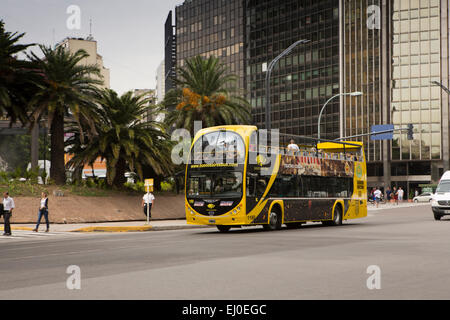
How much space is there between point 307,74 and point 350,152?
7555 cm

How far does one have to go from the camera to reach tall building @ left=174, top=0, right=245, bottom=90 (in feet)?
378

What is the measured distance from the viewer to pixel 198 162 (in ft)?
77.6

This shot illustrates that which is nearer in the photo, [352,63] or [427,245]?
[427,245]

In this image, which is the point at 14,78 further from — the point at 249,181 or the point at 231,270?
the point at 231,270

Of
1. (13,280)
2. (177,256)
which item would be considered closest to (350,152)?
(177,256)

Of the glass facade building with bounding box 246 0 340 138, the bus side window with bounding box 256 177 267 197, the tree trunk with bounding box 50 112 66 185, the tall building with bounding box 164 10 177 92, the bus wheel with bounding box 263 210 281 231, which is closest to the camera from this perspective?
the bus side window with bounding box 256 177 267 197

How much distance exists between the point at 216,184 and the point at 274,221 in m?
3.17

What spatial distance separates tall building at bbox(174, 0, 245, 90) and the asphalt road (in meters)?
96.3

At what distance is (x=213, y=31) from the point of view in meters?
121

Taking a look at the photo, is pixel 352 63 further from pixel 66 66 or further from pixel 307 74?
pixel 66 66

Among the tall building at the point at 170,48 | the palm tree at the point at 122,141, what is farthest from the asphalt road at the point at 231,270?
the tall building at the point at 170,48

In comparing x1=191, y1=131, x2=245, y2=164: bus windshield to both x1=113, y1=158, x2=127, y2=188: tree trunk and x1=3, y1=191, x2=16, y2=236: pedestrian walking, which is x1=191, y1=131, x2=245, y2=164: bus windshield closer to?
x1=3, y1=191, x2=16, y2=236: pedestrian walking

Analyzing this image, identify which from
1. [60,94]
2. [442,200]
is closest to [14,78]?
[60,94]

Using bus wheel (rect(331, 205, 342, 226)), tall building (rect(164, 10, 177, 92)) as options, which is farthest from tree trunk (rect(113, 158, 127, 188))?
tall building (rect(164, 10, 177, 92))
